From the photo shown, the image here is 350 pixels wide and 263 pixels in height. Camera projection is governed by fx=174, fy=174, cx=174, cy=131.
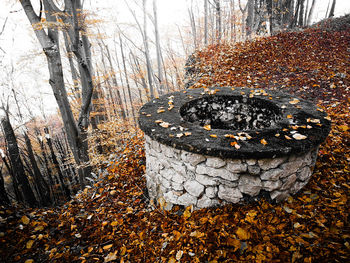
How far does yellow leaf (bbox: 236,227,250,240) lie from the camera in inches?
68.1

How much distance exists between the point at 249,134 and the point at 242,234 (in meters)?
1.07

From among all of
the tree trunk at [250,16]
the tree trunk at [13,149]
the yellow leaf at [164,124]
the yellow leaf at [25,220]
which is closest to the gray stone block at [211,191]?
the yellow leaf at [164,124]

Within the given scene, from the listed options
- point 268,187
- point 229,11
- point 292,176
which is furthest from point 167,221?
point 229,11

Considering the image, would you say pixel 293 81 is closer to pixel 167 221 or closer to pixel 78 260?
pixel 167 221

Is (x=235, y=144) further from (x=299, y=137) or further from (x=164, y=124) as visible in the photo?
(x=164, y=124)

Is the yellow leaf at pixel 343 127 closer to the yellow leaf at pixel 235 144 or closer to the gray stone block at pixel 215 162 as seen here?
the yellow leaf at pixel 235 144

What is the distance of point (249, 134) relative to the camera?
2.09m

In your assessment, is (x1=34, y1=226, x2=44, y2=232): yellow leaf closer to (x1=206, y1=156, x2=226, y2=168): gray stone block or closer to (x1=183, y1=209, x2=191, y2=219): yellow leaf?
(x1=183, y1=209, x2=191, y2=219): yellow leaf

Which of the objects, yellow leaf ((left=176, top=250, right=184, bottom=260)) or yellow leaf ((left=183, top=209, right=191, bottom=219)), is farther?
yellow leaf ((left=183, top=209, right=191, bottom=219))

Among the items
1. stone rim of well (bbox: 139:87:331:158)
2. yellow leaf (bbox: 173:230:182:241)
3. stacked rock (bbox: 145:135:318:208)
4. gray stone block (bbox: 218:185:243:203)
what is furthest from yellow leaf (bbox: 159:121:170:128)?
yellow leaf (bbox: 173:230:182:241)

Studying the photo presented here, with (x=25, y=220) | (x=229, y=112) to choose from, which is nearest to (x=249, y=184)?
(x=229, y=112)

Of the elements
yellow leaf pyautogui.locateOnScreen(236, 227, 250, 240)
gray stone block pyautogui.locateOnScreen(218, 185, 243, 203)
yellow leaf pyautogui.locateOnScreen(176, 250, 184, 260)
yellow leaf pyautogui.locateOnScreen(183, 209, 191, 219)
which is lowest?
yellow leaf pyautogui.locateOnScreen(176, 250, 184, 260)

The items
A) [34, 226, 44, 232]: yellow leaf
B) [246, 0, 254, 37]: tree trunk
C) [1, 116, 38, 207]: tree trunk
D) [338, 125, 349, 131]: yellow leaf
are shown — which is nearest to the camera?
[34, 226, 44, 232]: yellow leaf

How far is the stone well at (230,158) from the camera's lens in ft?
6.09
